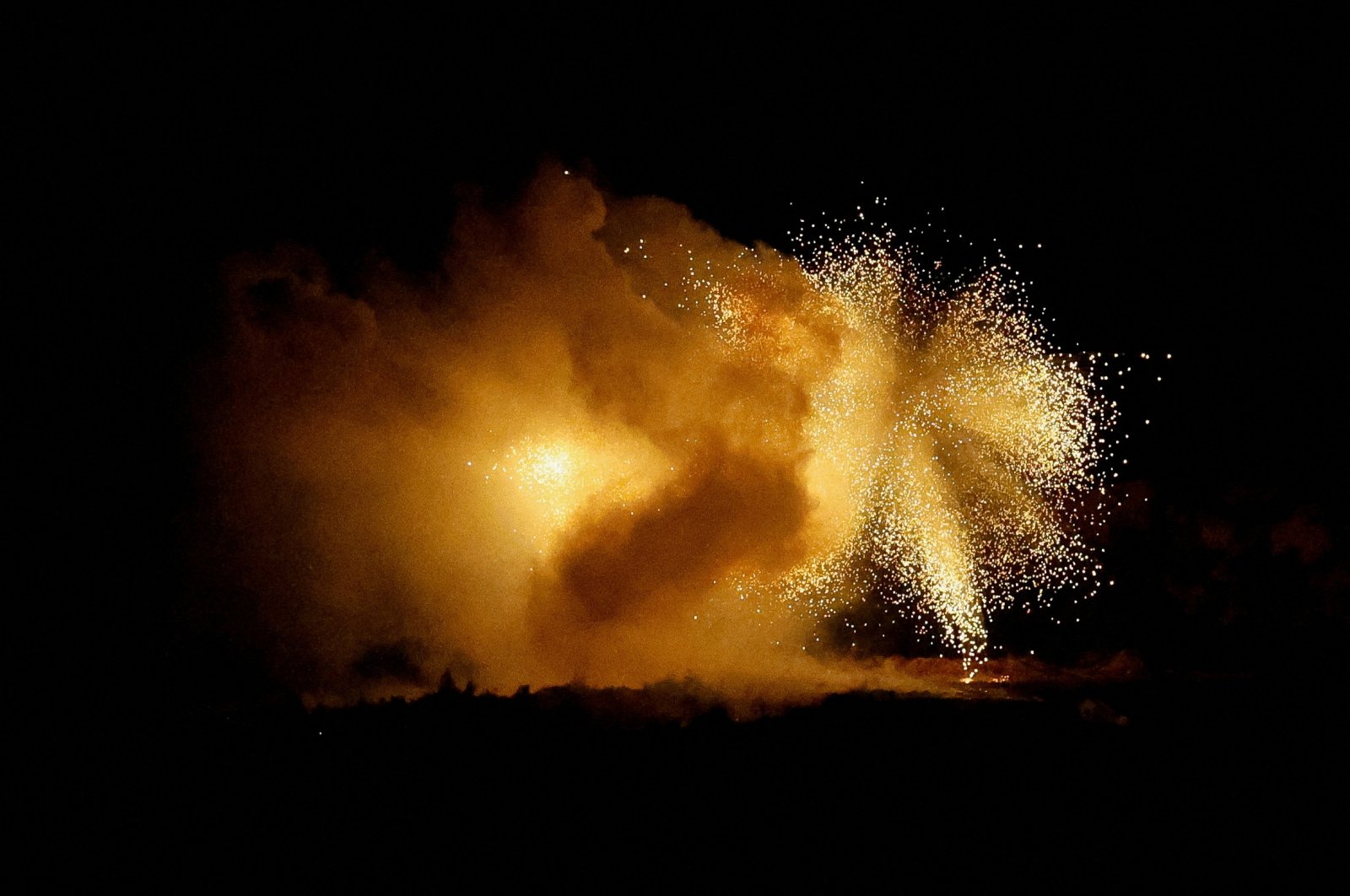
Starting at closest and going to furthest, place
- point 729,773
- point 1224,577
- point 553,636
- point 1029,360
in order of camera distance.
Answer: point 729,773
point 553,636
point 1224,577
point 1029,360

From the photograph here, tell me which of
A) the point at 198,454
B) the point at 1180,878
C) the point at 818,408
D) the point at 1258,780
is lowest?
the point at 1180,878

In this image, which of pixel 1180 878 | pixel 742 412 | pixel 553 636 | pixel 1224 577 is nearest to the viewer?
pixel 1180 878

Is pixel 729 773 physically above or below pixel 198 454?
below

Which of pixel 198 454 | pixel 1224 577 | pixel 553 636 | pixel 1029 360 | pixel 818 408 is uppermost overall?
pixel 1029 360

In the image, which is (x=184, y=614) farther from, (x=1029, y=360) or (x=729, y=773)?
(x=1029, y=360)

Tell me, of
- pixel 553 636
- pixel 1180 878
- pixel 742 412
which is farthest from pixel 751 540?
pixel 1180 878

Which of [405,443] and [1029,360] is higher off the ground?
[1029,360]

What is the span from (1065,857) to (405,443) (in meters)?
11.5

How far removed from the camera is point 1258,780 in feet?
27.1

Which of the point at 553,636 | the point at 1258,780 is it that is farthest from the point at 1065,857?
the point at 553,636

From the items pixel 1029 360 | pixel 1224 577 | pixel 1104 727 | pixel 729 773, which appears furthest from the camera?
pixel 1029 360

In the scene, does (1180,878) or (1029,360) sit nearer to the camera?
(1180,878)

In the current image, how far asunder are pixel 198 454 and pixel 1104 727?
13291 millimetres

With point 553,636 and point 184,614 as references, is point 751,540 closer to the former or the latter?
point 553,636
